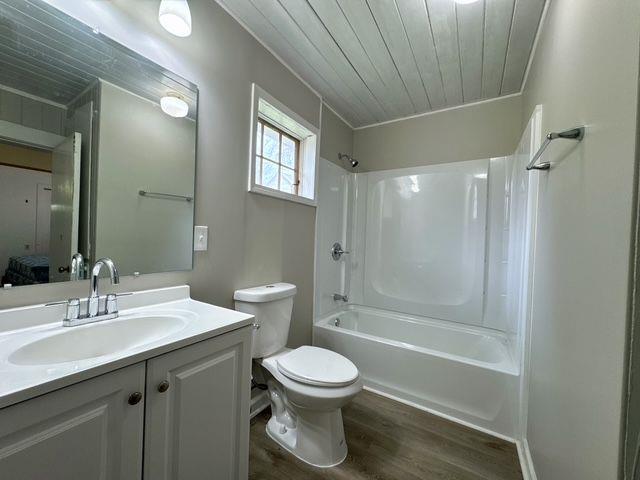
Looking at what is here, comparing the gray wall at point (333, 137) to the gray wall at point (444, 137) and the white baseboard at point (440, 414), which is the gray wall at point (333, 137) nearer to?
the gray wall at point (444, 137)

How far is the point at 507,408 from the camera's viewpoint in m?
1.61

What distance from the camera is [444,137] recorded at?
2447mm

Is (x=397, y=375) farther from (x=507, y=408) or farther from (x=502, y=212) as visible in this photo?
(x=502, y=212)

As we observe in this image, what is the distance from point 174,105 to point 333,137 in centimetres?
156

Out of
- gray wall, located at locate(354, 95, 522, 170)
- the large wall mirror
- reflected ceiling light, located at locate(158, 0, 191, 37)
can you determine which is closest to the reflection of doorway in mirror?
the large wall mirror

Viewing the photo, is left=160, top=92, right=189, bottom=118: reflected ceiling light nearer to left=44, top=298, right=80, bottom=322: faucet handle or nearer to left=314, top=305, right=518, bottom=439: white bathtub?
left=44, top=298, right=80, bottom=322: faucet handle

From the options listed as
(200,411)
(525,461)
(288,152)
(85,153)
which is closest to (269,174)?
(288,152)

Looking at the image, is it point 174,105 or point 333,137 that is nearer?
point 174,105

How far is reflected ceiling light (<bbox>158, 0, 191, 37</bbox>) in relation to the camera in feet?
3.43

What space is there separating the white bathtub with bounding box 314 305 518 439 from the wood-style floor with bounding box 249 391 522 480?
0.11 meters

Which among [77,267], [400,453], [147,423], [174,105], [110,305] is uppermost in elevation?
[174,105]

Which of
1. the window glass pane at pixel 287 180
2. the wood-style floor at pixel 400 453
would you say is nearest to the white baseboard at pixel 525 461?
the wood-style floor at pixel 400 453

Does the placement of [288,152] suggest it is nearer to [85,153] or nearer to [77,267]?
[85,153]

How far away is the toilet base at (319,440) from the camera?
1382 millimetres
